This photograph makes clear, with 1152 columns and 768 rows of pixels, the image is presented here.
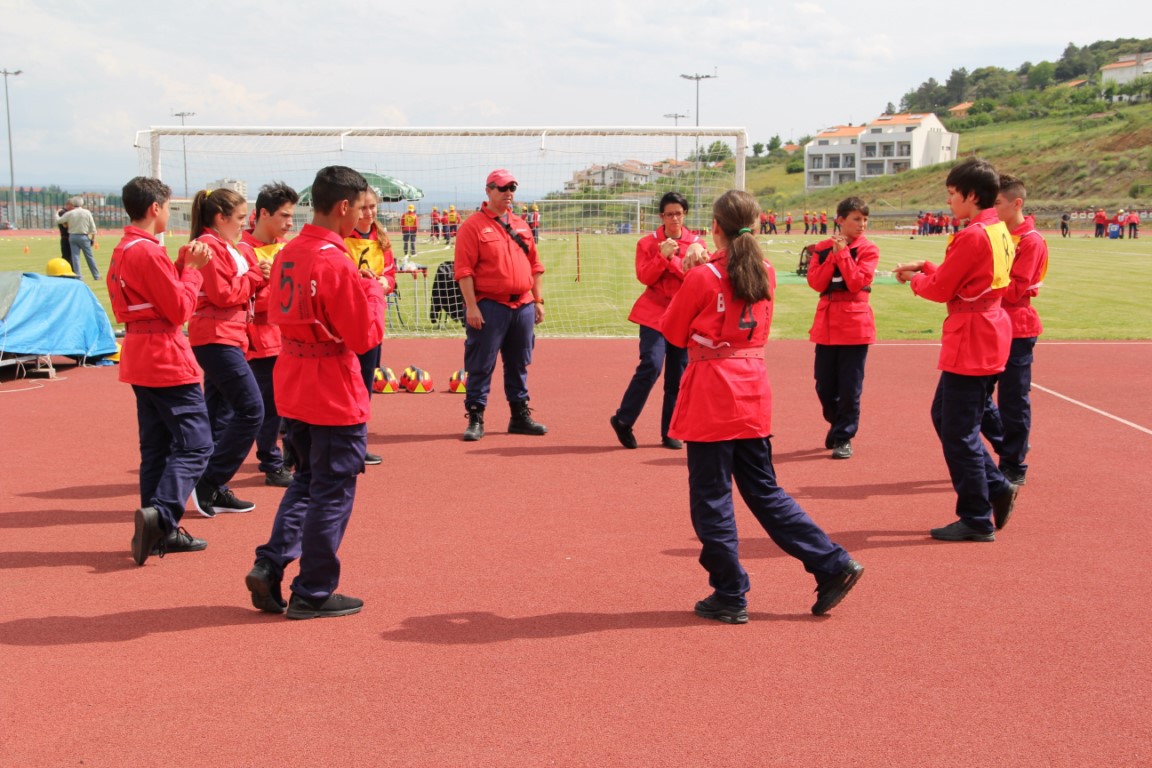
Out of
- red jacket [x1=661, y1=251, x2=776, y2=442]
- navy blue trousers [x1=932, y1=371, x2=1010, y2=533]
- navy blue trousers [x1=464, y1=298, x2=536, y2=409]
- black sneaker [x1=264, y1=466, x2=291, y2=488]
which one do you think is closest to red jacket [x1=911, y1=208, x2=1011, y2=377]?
navy blue trousers [x1=932, y1=371, x2=1010, y2=533]

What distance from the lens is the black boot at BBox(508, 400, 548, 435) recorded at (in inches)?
355

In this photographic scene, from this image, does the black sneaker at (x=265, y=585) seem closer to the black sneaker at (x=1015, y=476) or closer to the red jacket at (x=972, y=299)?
the red jacket at (x=972, y=299)

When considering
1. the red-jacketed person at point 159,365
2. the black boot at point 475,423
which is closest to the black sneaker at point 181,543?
the red-jacketed person at point 159,365

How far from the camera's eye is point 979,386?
5.95m

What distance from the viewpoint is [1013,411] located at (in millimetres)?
7016

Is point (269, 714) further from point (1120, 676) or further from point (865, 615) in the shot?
point (1120, 676)

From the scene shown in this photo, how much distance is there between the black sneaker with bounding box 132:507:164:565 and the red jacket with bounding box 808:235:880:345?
4914 mm

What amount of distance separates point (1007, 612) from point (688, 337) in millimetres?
1968

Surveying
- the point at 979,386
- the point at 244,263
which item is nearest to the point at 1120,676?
the point at 979,386

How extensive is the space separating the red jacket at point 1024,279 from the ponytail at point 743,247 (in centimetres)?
284

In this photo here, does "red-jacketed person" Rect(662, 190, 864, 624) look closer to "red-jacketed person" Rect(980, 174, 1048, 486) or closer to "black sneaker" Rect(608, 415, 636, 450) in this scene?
"red-jacketed person" Rect(980, 174, 1048, 486)

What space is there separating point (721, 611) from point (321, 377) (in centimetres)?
208

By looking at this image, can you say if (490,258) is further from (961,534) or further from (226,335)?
(961,534)

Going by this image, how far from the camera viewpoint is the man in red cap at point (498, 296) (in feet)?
27.8
